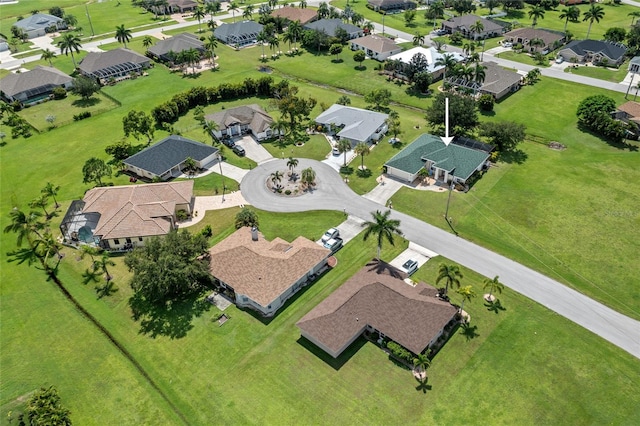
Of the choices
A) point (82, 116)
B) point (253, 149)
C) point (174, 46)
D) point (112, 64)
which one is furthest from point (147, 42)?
point (253, 149)

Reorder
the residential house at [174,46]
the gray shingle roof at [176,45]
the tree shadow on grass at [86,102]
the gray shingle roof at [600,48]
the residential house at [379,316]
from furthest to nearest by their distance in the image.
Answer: the gray shingle roof at [176,45] → the residential house at [174,46] → the gray shingle roof at [600,48] → the tree shadow on grass at [86,102] → the residential house at [379,316]

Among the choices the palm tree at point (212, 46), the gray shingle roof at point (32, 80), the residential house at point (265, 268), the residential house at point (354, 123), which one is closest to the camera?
the residential house at point (265, 268)

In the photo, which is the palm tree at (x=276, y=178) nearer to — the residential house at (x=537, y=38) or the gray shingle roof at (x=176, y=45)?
the gray shingle roof at (x=176, y=45)

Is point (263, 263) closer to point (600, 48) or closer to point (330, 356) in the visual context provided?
point (330, 356)

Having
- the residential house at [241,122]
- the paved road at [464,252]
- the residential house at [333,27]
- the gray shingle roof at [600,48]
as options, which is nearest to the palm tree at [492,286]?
the paved road at [464,252]

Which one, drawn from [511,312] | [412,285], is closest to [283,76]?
[412,285]
